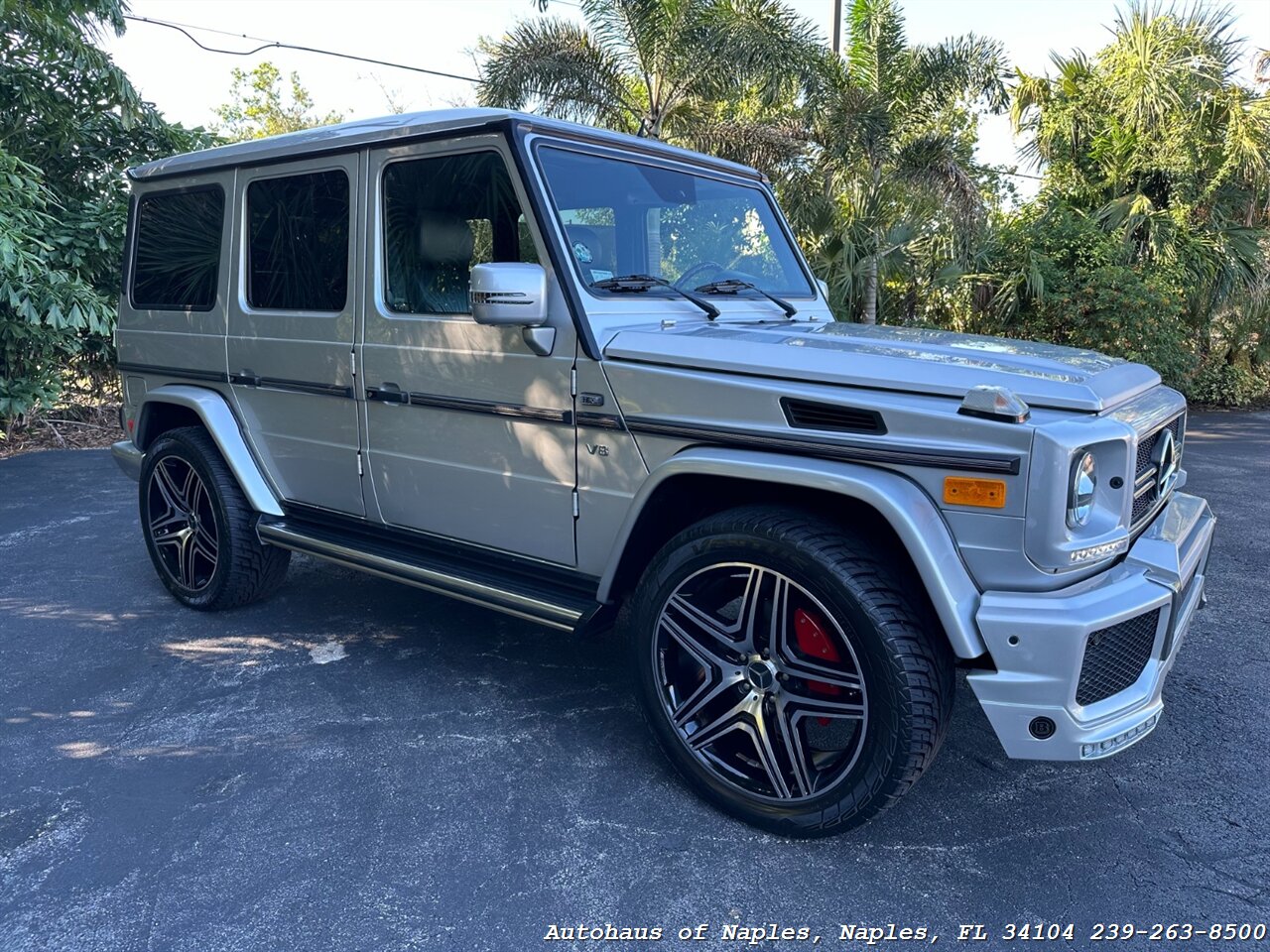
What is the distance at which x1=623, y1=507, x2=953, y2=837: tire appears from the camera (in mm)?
2504

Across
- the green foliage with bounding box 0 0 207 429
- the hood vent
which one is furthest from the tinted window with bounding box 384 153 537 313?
the green foliage with bounding box 0 0 207 429

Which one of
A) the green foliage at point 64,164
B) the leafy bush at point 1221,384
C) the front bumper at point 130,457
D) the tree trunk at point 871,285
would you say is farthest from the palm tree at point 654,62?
the front bumper at point 130,457

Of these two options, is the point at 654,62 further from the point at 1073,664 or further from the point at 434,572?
the point at 1073,664

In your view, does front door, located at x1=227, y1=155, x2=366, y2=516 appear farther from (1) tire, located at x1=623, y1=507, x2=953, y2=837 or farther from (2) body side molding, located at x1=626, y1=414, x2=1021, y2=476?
(1) tire, located at x1=623, y1=507, x2=953, y2=837

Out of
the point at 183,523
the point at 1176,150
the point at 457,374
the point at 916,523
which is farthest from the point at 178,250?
the point at 1176,150

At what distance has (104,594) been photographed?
5.07 metres

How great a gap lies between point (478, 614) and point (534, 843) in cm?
198

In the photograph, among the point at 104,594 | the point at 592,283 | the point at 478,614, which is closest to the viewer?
the point at 592,283

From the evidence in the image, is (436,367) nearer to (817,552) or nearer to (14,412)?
(817,552)

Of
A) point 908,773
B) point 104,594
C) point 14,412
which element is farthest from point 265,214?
point 14,412

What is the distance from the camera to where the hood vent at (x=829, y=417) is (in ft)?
8.32

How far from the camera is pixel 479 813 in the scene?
292cm

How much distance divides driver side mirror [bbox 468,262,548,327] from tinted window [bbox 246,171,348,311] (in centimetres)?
114

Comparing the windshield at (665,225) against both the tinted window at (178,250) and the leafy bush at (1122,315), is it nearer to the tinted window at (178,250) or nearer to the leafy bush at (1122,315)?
the tinted window at (178,250)
